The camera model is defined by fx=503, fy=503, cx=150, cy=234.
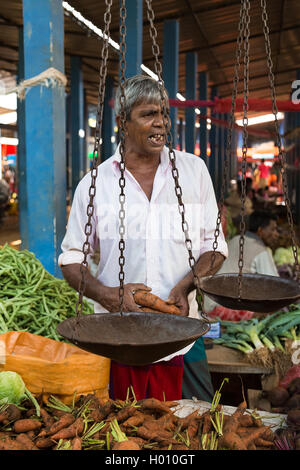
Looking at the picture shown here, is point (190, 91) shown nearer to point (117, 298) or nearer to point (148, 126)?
point (148, 126)

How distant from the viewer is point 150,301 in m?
1.91

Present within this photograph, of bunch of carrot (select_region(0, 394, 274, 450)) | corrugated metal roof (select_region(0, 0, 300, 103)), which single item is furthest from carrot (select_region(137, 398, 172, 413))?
corrugated metal roof (select_region(0, 0, 300, 103))

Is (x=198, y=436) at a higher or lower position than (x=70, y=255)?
lower

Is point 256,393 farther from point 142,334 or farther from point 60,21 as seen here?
point 60,21

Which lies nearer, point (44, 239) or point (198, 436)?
point (198, 436)

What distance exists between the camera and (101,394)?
210 cm

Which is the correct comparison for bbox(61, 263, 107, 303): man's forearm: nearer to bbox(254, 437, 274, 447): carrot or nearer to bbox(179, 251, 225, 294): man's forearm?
bbox(179, 251, 225, 294): man's forearm

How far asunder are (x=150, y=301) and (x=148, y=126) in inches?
29.2

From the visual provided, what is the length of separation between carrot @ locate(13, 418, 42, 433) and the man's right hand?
51 cm

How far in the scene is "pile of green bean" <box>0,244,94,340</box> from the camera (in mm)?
2385

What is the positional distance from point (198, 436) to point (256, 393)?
157 cm

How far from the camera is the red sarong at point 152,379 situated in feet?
7.25

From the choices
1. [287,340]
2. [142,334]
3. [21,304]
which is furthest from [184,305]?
[287,340]

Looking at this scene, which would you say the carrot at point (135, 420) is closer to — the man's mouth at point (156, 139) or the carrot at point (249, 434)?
the carrot at point (249, 434)
